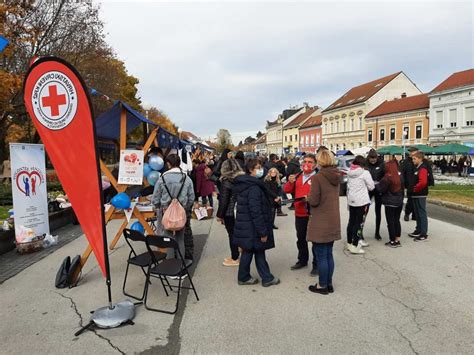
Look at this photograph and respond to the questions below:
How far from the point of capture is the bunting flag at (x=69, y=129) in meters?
3.44

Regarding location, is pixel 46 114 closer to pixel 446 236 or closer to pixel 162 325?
pixel 162 325

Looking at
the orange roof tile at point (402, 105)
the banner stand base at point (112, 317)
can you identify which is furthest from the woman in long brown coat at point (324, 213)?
the orange roof tile at point (402, 105)

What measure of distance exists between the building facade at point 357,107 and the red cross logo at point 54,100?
183 ft

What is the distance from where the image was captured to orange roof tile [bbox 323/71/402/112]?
54.8m

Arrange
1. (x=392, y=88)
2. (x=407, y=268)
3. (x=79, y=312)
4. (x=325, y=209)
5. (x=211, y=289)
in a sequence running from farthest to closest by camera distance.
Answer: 1. (x=392, y=88)
2. (x=407, y=268)
3. (x=211, y=289)
4. (x=325, y=209)
5. (x=79, y=312)

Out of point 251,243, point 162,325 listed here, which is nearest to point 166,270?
point 162,325

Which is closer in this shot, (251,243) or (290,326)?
(290,326)

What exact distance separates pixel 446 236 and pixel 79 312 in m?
7.33

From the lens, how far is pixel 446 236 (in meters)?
7.45

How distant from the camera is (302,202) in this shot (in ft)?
17.1

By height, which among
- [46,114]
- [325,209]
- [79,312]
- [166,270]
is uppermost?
[46,114]

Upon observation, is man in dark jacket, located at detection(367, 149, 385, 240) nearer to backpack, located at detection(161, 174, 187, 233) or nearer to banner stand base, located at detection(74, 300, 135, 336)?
backpack, located at detection(161, 174, 187, 233)

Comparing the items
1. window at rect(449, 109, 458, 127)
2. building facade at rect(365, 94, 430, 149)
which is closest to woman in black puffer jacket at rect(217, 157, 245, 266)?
building facade at rect(365, 94, 430, 149)

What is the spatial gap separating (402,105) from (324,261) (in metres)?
50.1
